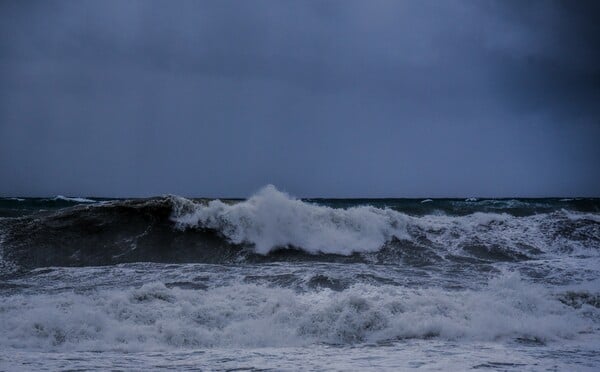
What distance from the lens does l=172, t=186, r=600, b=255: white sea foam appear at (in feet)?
43.9

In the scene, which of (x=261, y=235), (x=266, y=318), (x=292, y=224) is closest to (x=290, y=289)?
(x=266, y=318)

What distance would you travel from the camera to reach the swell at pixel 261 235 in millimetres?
12203

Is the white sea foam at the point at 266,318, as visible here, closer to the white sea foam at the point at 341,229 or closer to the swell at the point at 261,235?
the swell at the point at 261,235

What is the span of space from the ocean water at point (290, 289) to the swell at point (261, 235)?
5 cm

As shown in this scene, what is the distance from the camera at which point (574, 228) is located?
15.5 metres

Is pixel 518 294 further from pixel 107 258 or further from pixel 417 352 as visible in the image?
pixel 107 258

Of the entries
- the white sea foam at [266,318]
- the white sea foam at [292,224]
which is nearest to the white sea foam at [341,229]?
the white sea foam at [292,224]

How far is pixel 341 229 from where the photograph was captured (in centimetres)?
1418

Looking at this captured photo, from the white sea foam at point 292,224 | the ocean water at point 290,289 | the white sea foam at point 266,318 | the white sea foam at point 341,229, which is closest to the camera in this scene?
the ocean water at point 290,289

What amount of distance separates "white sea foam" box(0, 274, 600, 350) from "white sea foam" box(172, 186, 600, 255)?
515cm

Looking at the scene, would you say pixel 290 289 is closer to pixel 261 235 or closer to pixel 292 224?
pixel 261 235

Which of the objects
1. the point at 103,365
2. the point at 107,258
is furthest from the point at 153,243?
the point at 103,365

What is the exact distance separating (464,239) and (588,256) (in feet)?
9.74

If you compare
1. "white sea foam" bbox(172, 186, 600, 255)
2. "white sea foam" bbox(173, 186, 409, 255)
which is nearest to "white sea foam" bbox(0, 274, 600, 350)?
"white sea foam" bbox(173, 186, 409, 255)
